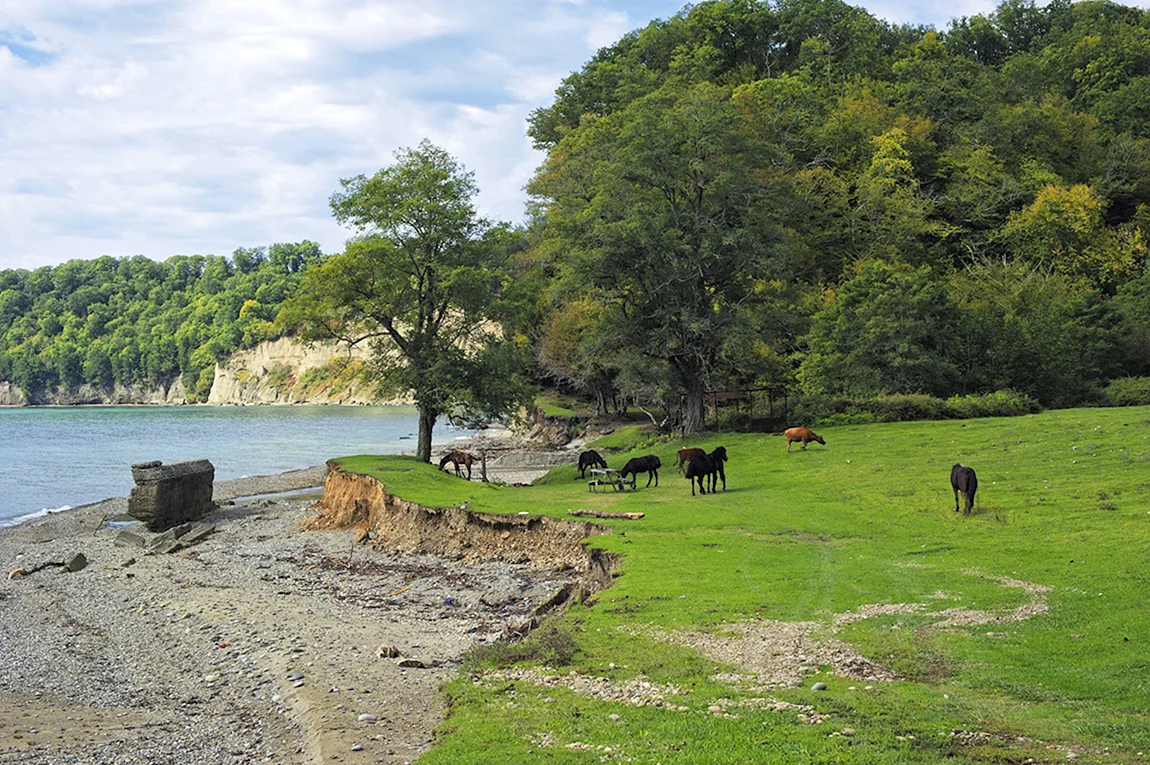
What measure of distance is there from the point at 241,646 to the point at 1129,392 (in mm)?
41610

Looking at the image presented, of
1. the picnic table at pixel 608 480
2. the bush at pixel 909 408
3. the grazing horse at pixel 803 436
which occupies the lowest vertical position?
the picnic table at pixel 608 480

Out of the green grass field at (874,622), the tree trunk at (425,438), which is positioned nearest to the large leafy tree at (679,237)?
the tree trunk at (425,438)

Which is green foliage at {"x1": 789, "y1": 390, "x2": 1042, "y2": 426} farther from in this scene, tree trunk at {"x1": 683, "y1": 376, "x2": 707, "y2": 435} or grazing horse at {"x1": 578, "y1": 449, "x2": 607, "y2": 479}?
grazing horse at {"x1": 578, "y1": 449, "x2": 607, "y2": 479}

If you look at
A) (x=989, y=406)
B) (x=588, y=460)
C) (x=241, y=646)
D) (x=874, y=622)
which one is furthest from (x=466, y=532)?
(x=989, y=406)

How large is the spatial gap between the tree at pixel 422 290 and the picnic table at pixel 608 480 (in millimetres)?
8079

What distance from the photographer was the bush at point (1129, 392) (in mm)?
40906

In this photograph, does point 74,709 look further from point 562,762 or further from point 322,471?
point 322,471

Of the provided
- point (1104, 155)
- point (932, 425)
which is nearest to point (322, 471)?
point (932, 425)

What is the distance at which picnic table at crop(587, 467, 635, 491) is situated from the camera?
30.0 m

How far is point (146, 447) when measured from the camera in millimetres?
75375

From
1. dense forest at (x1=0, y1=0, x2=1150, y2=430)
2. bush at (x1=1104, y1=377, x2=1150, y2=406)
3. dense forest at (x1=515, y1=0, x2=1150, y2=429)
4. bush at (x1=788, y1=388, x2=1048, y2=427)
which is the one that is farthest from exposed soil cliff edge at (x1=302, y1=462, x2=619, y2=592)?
bush at (x1=1104, y1=377, x2=1150, y2=406)

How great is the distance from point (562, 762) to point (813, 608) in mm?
6639

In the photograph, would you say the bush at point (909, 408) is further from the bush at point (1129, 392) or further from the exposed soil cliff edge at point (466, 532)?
the exposed soil cliff edge at point (466, 532)

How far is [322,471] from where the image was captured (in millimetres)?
55219
